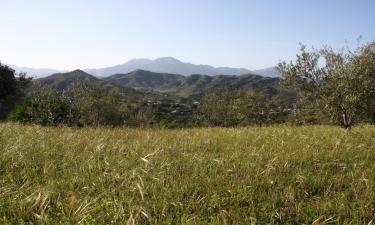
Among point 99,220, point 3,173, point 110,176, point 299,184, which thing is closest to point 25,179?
point 3,173

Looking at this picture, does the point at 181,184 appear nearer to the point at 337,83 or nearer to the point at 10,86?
the point at 337,83

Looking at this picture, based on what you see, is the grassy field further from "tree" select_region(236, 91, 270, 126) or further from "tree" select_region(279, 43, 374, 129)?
"tree" select_region(236, 91, 270, 126)

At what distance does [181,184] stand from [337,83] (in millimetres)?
11529

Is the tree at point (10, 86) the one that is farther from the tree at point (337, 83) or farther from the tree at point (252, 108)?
the tree at point (337, 83)

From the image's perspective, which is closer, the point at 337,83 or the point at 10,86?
the point at 337,83

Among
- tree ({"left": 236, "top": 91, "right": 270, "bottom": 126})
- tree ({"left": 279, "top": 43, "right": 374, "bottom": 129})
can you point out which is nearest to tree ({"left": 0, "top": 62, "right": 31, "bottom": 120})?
tree ({"left": 236, "top": 91, "right": 270, "bottom": 126})

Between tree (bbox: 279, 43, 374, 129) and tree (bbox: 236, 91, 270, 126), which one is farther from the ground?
tree (bbox: 279, 43, 374, 129)

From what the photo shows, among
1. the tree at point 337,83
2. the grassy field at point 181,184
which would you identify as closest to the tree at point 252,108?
Result: the tree at point 337,83

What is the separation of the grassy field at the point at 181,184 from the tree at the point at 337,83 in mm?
6854

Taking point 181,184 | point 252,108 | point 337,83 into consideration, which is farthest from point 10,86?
point 181,184

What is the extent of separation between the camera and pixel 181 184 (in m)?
5.73

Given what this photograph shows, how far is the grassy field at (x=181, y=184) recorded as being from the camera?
4.67 meters

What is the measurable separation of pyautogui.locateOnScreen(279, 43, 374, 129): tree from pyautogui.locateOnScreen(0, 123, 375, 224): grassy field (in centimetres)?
685

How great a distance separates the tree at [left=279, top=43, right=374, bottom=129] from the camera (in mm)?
15094
